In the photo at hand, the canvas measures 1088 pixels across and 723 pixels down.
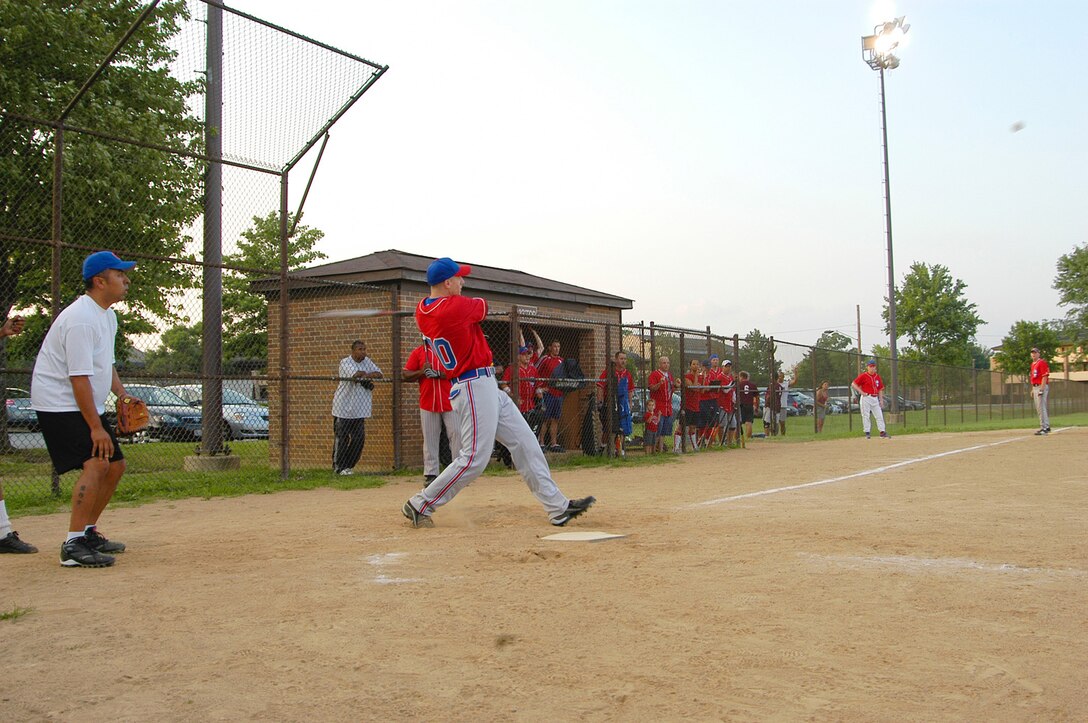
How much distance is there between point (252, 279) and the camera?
14.1m

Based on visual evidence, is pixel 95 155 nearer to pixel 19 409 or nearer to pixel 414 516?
pixel 19 409

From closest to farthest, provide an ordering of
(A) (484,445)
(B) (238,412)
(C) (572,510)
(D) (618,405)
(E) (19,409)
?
1. (A) (484,445)
2. (C) (572,510)
3. (E) (19,409)
4. (B) (238,412)
5. (D) (618,405)

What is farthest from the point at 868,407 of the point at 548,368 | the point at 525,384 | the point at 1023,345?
the point at 1023,345

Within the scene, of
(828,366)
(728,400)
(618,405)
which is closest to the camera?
(618,405)

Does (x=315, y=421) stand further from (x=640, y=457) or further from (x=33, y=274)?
(x=640, y=457)

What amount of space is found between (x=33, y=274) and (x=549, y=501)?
8.62 meters

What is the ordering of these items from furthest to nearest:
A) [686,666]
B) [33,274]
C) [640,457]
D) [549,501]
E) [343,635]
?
[640,457], [33,274], [549,501], [343,635], [686,666]

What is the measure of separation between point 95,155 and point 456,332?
8398 millimetres

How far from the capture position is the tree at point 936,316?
164 ft

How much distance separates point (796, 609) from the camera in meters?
4.19

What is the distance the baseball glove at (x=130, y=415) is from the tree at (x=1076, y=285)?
6909cm

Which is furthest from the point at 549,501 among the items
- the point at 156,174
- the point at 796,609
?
the point at 156,174

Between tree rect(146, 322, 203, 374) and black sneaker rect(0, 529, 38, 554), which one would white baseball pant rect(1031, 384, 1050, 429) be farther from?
black sneaker rect(0, 529, 38, 554)

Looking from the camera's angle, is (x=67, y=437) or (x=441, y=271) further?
(x=441, y=271)
